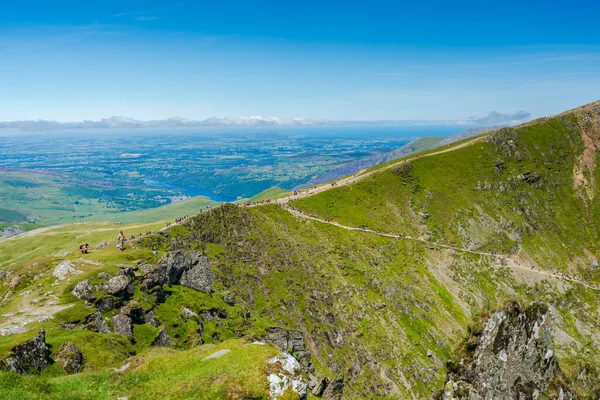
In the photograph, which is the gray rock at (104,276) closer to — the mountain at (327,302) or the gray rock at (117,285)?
the mountain at (327,302)

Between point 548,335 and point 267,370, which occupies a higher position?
point 267,370

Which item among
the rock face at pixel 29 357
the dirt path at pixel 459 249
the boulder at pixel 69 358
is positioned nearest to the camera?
the rock face at pixel 29 357

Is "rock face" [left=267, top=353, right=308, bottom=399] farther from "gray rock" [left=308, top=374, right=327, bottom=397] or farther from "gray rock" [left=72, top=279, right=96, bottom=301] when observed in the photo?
"gray rock" [left=72, top=279, right=96, bottom=301]

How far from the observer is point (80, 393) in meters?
26.3

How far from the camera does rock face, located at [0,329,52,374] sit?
101 ft

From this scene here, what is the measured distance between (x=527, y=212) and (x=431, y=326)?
116m

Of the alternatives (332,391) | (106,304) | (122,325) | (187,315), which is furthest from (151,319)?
(332,391)

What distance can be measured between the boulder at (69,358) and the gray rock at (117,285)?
17.8m

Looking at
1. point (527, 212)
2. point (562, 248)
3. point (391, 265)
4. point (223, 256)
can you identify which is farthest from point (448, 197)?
point (223, 256)

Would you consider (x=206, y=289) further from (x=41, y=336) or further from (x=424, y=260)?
(x=424, y=260)

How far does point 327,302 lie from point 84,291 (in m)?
69.5

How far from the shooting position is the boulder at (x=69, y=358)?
34.4 m

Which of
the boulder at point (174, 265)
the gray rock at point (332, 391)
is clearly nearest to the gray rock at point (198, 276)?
the boulder at point (174, 265)

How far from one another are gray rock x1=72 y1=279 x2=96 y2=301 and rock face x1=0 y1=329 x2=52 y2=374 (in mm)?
16933
